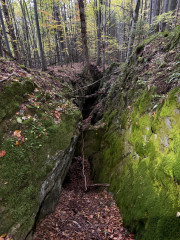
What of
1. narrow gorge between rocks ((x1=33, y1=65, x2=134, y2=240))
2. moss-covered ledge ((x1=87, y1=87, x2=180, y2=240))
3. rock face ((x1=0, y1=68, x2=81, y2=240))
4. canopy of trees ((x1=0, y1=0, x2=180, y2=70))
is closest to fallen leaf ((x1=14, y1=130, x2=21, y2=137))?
rock face ((x1=0, y1=68, x2=81, y2=240))

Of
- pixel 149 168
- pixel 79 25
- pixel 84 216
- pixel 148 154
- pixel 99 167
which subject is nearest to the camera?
pixel 149 168

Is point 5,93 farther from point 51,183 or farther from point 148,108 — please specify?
point 148,108

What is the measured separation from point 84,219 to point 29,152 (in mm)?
2667

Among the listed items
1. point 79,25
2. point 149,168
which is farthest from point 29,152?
point 79,25

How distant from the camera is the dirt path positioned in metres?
3.67

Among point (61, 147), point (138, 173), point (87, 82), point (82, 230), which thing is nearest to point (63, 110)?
point (61, 147)

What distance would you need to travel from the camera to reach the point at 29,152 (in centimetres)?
393

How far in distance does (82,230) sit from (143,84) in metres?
5.35

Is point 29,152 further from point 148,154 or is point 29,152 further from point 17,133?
point 148,154

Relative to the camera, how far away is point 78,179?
6660 mm

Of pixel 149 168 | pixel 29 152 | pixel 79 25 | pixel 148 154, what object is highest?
→ pixel 79 25

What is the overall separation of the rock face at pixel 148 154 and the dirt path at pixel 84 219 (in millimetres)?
341

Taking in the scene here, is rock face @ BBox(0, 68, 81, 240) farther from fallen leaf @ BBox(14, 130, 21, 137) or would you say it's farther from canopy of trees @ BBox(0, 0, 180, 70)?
canopy of trees @ BBox(0, 0, 180, 70)

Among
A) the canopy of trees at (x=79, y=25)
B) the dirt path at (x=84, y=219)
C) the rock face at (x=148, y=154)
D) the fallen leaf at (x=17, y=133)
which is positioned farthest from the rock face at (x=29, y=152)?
the canopy of trees at (x=79, y=25)
